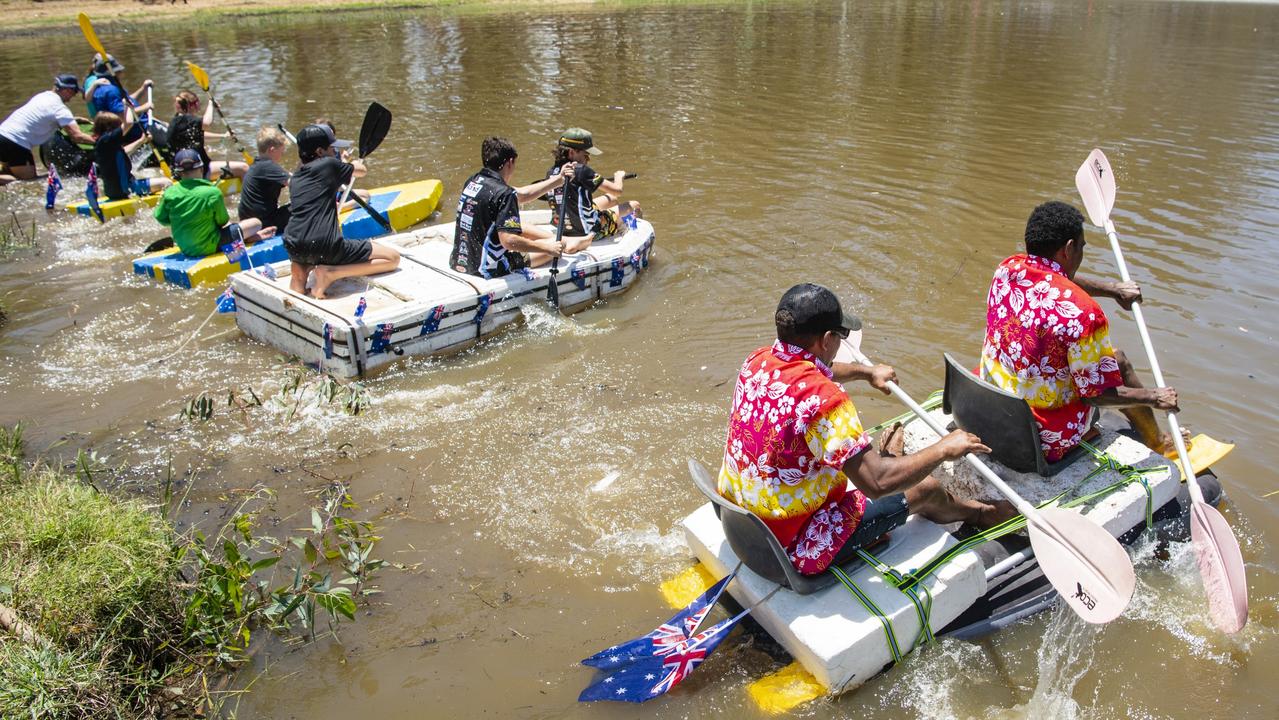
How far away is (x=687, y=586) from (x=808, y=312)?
5.43ft

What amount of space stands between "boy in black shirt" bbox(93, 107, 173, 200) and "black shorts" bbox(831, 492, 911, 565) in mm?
10241

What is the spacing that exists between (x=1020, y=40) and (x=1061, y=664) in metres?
22.8

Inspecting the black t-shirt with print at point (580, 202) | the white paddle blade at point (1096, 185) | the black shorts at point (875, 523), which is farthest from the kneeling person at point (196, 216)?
the white paddle blade at point (1096, 185)

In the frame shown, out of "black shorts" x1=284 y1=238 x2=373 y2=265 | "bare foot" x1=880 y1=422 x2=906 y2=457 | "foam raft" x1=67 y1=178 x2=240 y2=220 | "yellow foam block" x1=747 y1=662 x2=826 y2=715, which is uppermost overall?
"black shorts" x1=284 y1=238 x2=373 y2=265

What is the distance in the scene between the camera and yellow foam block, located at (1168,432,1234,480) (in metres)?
4.94

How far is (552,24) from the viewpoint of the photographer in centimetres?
2820

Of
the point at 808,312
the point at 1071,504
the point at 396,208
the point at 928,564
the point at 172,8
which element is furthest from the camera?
the point at 172,8

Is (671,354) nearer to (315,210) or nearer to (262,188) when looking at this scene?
(315,210)

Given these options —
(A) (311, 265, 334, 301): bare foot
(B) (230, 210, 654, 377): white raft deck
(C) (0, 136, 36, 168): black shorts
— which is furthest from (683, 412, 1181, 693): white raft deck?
(C) (0, 136, 36, 168): black shorts

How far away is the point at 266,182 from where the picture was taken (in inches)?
345

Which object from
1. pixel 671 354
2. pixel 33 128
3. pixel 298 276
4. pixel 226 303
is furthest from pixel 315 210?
pixel 33 128

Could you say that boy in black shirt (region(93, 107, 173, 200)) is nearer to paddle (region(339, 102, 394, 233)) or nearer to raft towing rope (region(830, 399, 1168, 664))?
paddle (region(339, 102, 394, 233))

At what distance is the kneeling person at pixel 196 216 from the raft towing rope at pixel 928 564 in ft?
23.7

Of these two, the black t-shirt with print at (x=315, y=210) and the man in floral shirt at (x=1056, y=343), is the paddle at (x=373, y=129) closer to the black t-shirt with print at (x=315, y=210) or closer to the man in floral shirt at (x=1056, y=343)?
the black t-shirt with print at (x=315, y=210)
